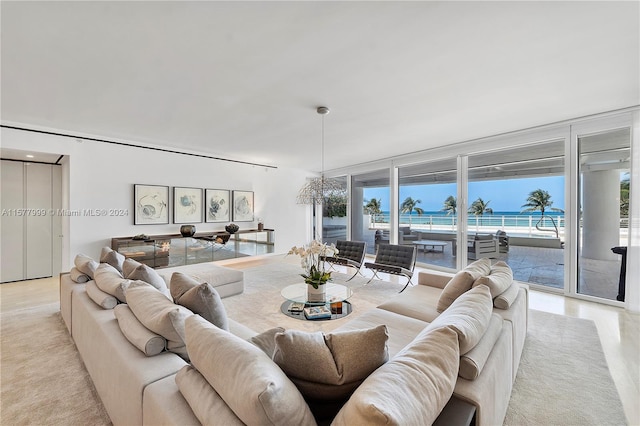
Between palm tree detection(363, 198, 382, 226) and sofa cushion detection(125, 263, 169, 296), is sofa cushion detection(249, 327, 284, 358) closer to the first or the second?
sofa cushion detection(125, 263, 169, 296)

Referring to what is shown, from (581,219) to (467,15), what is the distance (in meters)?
4.06

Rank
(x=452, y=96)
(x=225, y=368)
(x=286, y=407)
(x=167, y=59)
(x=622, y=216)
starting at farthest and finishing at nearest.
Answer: (x=622, y=216), (x=452, y=96), (x=167, y=59), (x=225, y=368), (x=286, y=407)

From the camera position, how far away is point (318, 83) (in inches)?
115

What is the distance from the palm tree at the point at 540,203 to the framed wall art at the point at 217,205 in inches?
252

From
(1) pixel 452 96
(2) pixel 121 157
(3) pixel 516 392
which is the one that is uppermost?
(1) pixel 452 96

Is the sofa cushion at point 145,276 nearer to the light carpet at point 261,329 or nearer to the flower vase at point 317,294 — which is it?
the light carpet at point 261,329

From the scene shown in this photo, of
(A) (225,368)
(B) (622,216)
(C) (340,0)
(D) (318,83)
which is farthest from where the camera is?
(B) (622,216)

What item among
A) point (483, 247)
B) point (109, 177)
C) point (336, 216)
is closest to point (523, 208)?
point (483, 247)

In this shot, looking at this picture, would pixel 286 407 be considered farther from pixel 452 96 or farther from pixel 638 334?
pixel 638 334

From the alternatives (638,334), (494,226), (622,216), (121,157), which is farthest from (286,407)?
(121,157)

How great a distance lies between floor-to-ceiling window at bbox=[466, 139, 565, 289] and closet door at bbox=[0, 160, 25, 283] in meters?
8.44

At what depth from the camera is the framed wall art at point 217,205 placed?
6.50 m

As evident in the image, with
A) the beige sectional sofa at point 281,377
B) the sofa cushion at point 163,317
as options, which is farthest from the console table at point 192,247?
the sofa cushion at point 163,317

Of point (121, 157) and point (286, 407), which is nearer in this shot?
point (286, 407)
